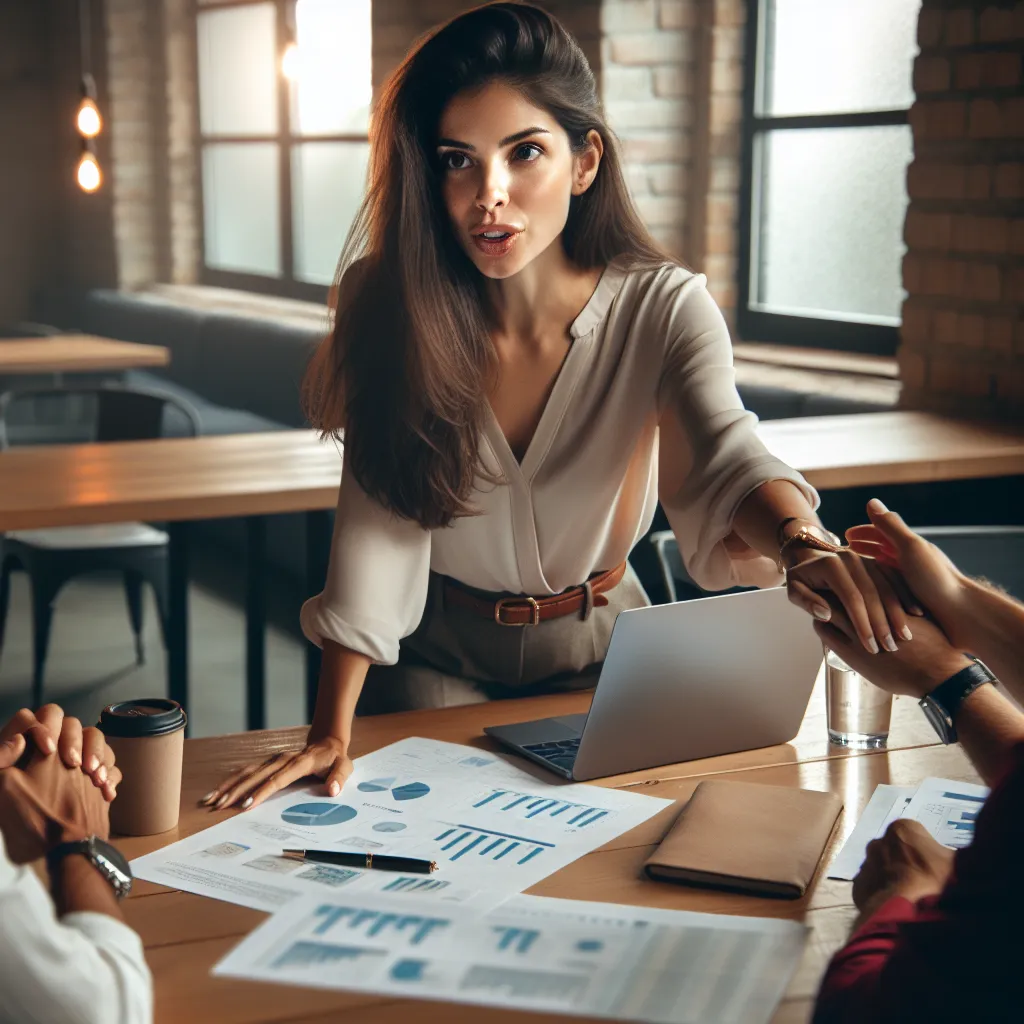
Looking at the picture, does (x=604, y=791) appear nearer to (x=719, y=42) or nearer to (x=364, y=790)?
(x=364, y=790)

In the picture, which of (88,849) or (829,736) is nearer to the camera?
(88,849)

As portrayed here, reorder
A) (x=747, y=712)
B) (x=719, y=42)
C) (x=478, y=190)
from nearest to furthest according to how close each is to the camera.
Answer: (x=747, y=712), (x=478, y=190), (x=719, y=42)

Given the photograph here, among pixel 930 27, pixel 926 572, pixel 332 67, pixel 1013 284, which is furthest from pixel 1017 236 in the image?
pixel 332 67

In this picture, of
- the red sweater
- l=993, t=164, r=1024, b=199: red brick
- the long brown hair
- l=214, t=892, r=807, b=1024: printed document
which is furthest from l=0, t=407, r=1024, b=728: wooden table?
the red sweater

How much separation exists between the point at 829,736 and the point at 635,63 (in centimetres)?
340

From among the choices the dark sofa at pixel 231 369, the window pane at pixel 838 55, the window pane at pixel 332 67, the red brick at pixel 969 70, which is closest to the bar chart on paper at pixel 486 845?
the red brick at pixel 969 70

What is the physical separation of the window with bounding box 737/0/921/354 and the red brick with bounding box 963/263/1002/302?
505mm

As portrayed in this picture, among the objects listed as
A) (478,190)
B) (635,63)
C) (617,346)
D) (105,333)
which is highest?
(635,63)

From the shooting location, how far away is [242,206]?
794 centimetres

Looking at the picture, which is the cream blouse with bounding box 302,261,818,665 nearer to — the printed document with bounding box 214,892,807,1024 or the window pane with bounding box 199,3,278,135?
the printed document with bounding box 214,892,807,1024

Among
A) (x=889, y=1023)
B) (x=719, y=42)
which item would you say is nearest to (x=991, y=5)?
(x=719, y=42)

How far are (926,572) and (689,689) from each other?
0.28 m

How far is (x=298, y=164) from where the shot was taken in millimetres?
7305

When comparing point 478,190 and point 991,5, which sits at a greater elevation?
point 991,5
